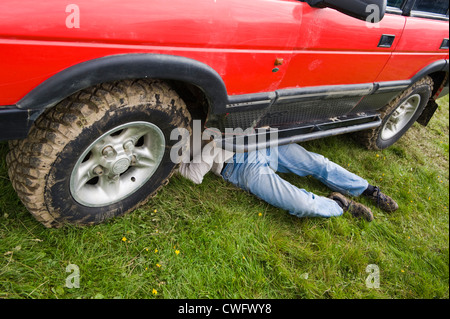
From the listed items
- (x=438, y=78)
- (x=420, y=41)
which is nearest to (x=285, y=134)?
(x=420, y=41)

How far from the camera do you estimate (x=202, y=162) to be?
2.38m

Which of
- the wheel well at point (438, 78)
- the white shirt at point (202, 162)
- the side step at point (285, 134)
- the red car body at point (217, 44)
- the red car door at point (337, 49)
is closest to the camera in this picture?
the red car body at point (217, 44)

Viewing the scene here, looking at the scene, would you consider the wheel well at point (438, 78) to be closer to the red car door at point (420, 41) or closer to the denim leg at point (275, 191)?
the red car door at point (420, 41)

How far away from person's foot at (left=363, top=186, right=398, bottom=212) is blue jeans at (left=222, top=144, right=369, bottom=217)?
76 mm

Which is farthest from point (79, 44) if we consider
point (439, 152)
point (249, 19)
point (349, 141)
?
point (439, 152)

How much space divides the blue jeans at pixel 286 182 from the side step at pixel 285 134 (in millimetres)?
217

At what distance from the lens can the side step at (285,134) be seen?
7.29 ft

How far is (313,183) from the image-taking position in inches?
116

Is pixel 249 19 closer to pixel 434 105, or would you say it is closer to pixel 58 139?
pixel 58 139

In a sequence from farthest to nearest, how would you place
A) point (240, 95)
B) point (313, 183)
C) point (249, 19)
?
1. point (313, 183)
2. point (240, 95)
3. point (249, 19)

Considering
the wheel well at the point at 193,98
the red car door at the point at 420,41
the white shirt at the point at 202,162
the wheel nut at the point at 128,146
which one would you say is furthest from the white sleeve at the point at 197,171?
the red car door at the point at 420,41

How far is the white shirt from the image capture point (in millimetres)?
2367

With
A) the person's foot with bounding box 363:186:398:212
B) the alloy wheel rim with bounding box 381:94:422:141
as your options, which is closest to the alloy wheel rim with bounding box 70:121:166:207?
the person's foot with bounding box 363:186:398:212
